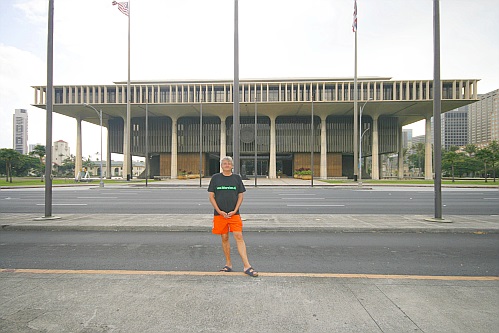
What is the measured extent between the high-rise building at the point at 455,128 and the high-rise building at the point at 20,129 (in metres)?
176

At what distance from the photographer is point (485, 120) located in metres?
105

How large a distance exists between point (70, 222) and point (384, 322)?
8.73 m

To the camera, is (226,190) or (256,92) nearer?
(226,190)

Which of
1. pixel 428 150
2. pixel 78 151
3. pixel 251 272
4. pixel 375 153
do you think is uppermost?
pixel 428 150

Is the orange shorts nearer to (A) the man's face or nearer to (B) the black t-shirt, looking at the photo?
(B) the black t-shirt

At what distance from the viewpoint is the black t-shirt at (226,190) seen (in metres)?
4.37

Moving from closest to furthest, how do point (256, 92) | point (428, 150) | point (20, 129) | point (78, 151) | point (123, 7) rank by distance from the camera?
1. point (123, 7)
2. point (256, 92)
3. point (428, 150)
4. point (78, 151)
5. point (20, 129)

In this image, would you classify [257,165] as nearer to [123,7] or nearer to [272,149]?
[272,149]

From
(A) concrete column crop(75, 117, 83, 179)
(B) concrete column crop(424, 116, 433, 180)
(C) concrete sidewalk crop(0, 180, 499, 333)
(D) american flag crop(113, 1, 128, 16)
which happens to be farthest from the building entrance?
(C) concrete sidewalk crop(0, 180, 499, 333)

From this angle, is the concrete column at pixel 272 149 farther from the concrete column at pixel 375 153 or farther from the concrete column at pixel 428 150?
the concrete column at pixel 428 150

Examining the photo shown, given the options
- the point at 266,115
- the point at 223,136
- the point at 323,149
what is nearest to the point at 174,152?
the point at 223,136

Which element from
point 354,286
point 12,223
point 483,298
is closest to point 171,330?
point 354,286

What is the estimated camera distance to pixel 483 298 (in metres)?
3.52

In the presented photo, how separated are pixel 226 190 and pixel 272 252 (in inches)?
81.9
